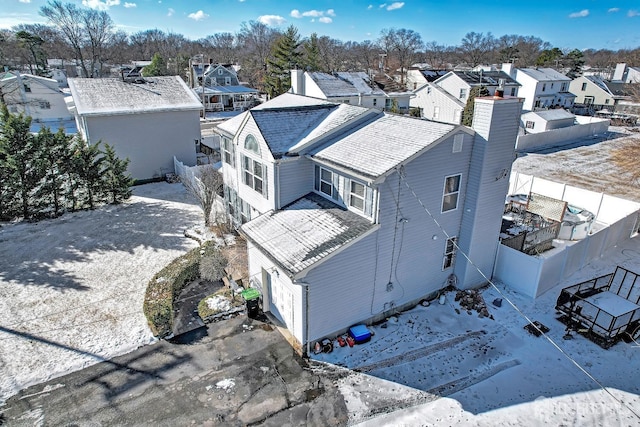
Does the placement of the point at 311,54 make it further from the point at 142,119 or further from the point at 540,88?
the point at 142,119

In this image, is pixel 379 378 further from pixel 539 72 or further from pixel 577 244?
pixel 539 72

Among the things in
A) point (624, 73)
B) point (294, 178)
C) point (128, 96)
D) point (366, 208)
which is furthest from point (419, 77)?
point (366, 208)

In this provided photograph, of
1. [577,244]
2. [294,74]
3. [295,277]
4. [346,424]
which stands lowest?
[346,424]

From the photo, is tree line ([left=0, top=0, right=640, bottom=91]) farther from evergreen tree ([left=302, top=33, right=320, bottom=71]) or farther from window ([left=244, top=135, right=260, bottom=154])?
window ([left=244, top=135, right=260, bottom=154])

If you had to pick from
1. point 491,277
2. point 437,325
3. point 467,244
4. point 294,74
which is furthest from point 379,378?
point 294,74

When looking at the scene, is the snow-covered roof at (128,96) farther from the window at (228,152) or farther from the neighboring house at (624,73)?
the neighboring house at (624,73)

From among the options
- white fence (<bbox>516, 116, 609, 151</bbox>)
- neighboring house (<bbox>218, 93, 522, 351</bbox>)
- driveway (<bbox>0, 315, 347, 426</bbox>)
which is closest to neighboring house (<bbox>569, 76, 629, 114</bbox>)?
white fence (<bbox>516, 116, 609, 151</bbox>)

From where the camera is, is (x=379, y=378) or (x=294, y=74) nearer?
(x=379, y=378)

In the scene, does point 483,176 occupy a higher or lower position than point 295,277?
higher
